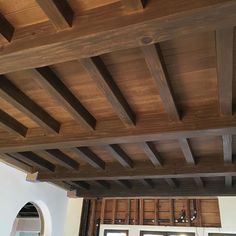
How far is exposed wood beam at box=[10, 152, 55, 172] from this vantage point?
3.38 meters

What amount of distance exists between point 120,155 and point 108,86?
1.36 meters

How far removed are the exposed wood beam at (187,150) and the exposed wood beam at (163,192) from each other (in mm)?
1111

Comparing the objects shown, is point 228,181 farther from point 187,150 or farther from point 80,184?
point 80,184

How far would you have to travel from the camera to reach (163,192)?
4180mm

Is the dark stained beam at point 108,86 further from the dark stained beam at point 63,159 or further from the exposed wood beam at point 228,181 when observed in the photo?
the exposed wood beam at point 228,181

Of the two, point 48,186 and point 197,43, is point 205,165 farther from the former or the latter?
point 48,186

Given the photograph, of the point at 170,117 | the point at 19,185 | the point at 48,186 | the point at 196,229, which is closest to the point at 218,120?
the point at 170,117

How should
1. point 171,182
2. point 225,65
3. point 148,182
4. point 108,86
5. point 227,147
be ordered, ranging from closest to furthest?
point 225,65 < point 108,86 < point 227,147 < point 171,182 < point 148,182

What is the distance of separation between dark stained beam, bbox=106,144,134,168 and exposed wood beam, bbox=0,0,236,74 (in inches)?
59.0

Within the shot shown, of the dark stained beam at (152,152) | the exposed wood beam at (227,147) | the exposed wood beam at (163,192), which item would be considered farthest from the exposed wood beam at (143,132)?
the exposed wood beam at (163,192)

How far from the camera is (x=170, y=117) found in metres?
2.20

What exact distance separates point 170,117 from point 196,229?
250 inches

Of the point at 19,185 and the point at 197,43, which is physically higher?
the point at 197,43

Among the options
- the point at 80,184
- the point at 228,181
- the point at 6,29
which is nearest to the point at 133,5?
the point at 6,29
